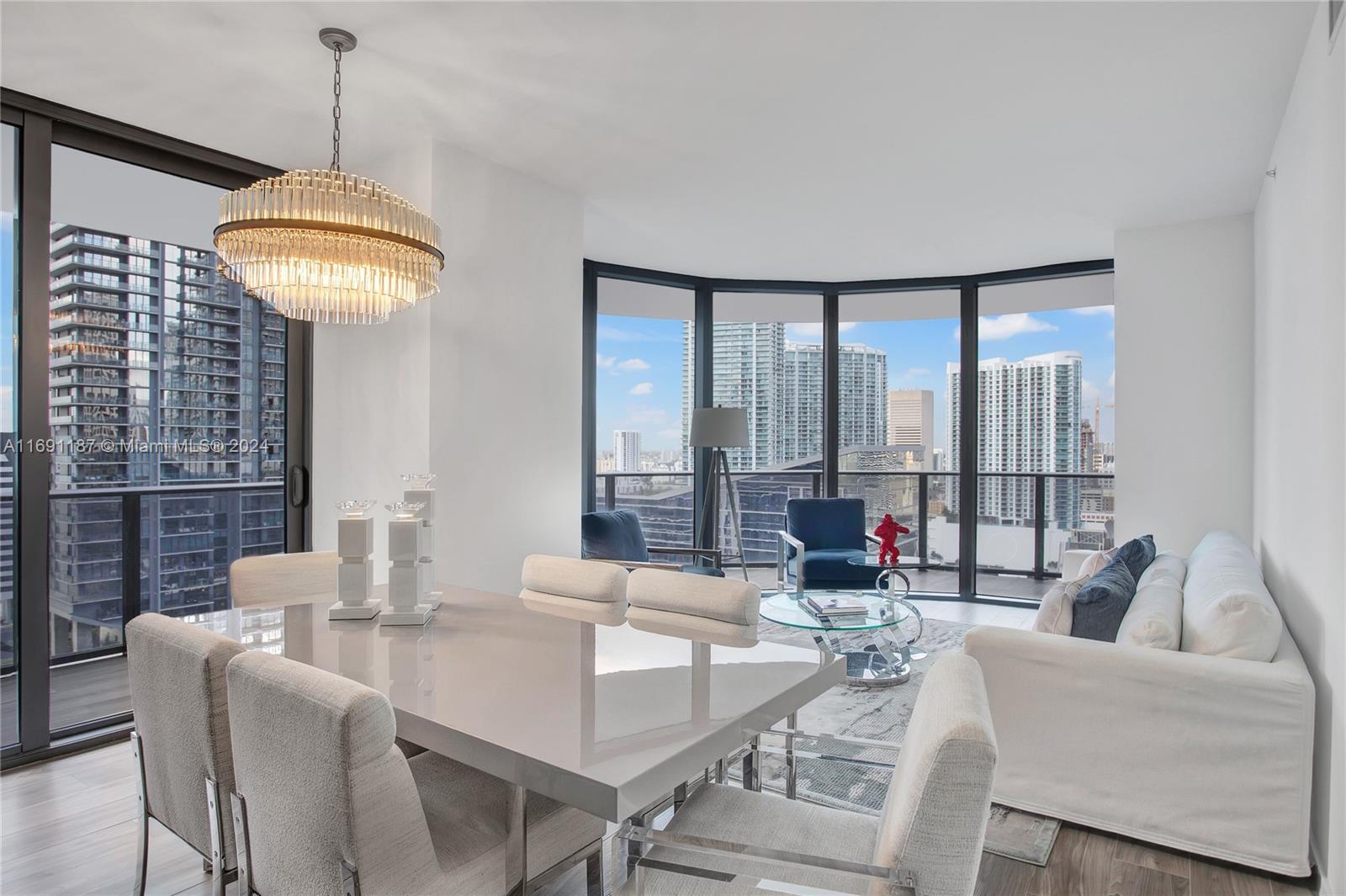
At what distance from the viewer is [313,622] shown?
7.00 ft

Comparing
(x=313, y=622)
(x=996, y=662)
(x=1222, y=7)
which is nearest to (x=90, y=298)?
(x=313, y=622)

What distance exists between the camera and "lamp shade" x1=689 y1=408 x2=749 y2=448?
530 cm

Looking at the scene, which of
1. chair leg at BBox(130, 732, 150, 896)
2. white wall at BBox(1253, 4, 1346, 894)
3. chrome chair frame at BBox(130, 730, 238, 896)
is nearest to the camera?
chrome chair frame at BBox(130, 730, 238, 896)

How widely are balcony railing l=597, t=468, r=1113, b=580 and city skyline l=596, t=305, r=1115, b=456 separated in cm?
36

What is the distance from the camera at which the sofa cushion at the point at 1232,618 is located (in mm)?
2273

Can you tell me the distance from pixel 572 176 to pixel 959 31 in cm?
201

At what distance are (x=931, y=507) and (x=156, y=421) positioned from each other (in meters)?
5.30

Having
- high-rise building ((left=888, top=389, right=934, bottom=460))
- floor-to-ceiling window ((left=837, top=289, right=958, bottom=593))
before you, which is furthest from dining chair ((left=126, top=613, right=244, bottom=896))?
high-rise building ((left=888, top=389, right=934, bottom=460))

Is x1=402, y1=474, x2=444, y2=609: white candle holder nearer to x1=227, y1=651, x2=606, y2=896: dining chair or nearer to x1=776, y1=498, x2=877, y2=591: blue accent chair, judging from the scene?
x1=227, y1=651, x2=606, y2=896: dining chair

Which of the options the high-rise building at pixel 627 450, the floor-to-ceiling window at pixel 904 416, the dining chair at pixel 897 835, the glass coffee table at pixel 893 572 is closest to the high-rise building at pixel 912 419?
the floor-to-ceiling window at pixel 904 416

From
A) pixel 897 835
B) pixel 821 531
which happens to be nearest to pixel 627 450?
pixel 821 531

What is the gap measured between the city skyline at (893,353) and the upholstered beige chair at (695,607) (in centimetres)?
345

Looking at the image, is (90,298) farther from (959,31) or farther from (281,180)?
(959,31)

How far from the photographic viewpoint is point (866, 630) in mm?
3346
